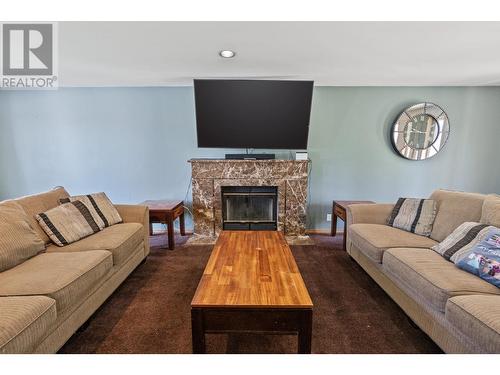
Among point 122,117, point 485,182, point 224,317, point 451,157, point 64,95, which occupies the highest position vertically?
point 64,95

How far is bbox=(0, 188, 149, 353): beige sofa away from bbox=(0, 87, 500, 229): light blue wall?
1351mm

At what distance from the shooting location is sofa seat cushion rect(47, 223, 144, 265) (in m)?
2.01

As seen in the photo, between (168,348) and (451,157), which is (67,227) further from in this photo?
(451,157)

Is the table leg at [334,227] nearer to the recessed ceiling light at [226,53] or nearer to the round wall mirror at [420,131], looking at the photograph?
the round wall mirror at [420,131]

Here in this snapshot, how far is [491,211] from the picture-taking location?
188 cm

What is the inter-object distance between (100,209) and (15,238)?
0.83m

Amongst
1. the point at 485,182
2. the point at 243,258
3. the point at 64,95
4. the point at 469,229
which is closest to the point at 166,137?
the point at 64,95

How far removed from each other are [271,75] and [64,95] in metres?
2.98

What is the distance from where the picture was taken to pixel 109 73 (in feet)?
9.62

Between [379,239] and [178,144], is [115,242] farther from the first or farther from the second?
[379,239]

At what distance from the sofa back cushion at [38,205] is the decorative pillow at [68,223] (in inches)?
1.5

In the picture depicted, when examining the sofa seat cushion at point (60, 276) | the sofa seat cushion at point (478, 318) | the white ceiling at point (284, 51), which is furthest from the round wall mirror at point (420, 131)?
the sofa seat cushion at point (60, 276)

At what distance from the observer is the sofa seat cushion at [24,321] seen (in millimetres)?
1067

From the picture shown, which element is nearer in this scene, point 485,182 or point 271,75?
point 271,75
